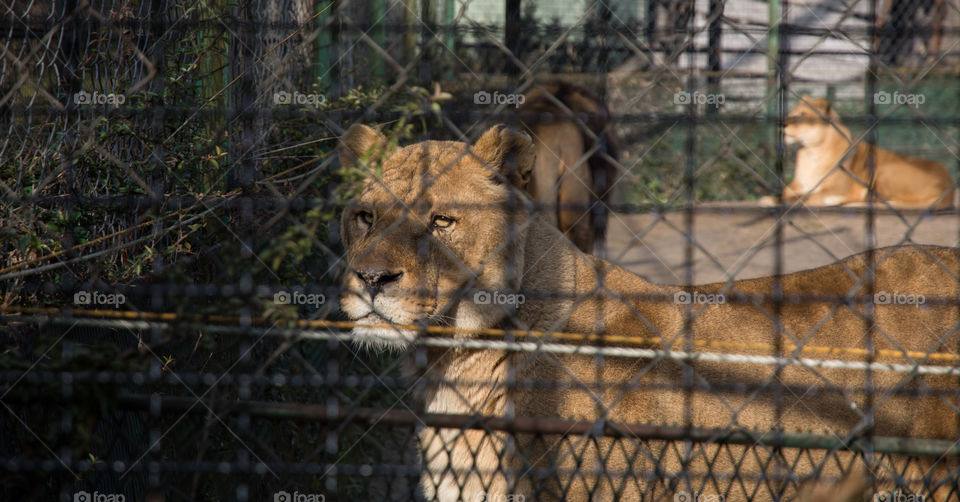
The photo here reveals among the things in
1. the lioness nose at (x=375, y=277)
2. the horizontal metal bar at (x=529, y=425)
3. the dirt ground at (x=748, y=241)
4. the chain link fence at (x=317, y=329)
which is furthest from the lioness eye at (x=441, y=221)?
the dirt ground at (x=748, y=241)

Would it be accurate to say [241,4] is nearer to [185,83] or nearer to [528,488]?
[185,83]

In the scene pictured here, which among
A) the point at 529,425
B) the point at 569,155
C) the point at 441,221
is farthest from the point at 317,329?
the point at 569,155

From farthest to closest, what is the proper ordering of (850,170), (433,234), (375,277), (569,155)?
(850,170) < (569,155) < (433,234) < (375,277)

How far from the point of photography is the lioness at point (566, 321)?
2410 millimetres

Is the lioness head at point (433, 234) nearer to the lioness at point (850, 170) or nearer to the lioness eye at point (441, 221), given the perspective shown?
the lioness eye at point (441, 221)

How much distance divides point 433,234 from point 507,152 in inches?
14.1

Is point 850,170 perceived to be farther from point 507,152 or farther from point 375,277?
point 375,277

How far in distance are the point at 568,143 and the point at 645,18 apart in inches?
233

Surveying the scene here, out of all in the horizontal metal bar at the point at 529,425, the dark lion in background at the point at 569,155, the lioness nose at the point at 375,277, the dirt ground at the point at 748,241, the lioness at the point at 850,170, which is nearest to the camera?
the horizontal metal bar at the point at 529,425

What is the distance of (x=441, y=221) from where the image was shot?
2582mm

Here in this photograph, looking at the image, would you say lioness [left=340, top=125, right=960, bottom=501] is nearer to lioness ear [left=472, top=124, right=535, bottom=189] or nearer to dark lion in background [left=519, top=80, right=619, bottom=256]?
lioness ear [left=472, top=124, right=535, bottom=189]

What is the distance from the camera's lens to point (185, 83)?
274cm

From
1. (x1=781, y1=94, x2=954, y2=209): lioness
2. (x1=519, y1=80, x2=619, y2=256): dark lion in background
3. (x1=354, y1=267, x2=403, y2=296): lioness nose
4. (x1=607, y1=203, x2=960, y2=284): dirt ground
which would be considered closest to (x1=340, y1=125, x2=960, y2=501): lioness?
(x1=354, y1=267, x2=403, y2=296): lioness nose

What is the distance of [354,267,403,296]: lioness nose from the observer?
2.36 metres
